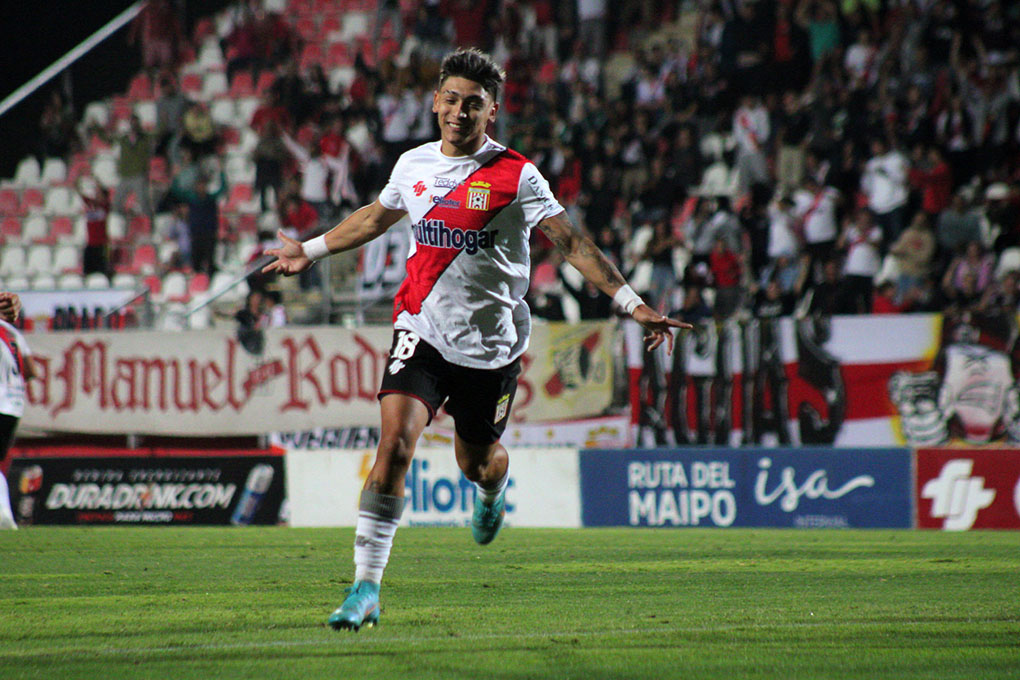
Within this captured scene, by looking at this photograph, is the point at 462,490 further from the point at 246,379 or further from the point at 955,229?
the point at 955,229

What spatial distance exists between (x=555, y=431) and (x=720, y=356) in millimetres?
1991

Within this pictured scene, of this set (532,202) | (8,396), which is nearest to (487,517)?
(532,202)

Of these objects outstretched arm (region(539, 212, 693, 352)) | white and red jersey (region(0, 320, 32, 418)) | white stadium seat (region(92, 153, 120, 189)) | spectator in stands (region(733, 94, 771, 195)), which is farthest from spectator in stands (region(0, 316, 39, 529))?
white stadium seat (region(92, 153, 120, 189))

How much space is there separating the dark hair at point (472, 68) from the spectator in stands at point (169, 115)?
16025mm

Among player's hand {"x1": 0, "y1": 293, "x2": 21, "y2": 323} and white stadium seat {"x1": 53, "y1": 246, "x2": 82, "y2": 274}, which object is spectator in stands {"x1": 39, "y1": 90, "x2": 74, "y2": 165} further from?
player's hand {"x1": 0, "y1": 293, "x2": 21, "y2": 323}

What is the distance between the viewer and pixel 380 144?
746 inches

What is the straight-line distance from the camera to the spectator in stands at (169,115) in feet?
69.0

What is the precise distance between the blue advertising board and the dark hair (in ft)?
25.9

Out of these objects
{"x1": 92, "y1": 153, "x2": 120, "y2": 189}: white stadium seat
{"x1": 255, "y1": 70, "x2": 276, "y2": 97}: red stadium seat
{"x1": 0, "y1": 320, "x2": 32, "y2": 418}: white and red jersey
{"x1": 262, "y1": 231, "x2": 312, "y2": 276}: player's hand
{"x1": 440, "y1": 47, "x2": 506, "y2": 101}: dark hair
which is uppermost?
{"x1": 255, "y1": 70, "x2": 276, "y2": 97}: red stadium seat

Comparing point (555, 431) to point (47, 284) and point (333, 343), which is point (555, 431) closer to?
point (333, 343)

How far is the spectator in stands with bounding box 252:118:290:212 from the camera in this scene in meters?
19.7

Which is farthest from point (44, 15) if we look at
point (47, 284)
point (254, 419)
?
point (254, 419)

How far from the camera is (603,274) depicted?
5.68 meters

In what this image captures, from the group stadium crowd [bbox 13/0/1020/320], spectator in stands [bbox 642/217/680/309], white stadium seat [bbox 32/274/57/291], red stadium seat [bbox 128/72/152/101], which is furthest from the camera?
red stadium seat [bbox 128/72/152/101]
